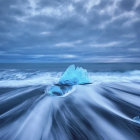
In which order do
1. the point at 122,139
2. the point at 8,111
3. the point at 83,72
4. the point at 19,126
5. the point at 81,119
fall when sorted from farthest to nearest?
the point at 83,72
the point at 8,111
the point at 81,119
the point at 19,126
the point at 122,139

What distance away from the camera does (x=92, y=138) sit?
2.25 meters

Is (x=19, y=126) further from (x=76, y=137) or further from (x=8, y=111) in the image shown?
(x=76, y=137)

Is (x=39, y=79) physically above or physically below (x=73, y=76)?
below

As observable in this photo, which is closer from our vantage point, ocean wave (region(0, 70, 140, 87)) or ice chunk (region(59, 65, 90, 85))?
ice chunk (region(59, 65, 90, 85))

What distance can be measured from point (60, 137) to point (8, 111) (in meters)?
2.22

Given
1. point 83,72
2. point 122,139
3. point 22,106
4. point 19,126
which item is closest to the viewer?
point 122,139

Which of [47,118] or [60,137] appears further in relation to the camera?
[47,118]

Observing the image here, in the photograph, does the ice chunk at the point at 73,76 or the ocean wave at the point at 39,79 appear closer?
the ice chunk at the point at 73,76

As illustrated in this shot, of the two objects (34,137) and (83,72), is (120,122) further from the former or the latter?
(83,72)

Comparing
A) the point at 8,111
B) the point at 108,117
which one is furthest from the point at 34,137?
the point at 108,117

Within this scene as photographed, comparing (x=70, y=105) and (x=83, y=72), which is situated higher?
(x=83, y=72)

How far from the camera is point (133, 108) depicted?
3.73 metres

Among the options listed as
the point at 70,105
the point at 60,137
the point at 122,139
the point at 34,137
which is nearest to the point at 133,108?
the point at 122,139

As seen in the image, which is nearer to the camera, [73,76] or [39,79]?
[73,76]
